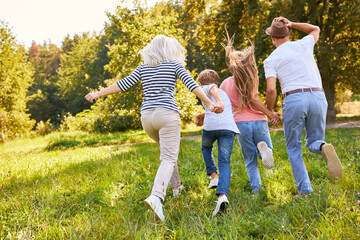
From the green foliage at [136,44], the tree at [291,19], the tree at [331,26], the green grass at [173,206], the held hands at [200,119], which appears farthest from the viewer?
the green foliage at [136,44]

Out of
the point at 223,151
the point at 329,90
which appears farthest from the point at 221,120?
the point at 329,90

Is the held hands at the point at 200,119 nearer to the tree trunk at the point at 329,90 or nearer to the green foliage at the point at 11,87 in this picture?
the tree trunk at the point at 329,90

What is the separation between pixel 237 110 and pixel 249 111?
159 mm

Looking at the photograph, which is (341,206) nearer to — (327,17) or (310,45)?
(310,45)

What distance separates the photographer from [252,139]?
150 inches

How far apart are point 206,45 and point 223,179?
11695 mm

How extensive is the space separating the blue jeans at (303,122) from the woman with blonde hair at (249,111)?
37 centimetres

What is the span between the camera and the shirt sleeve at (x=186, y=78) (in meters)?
3.21

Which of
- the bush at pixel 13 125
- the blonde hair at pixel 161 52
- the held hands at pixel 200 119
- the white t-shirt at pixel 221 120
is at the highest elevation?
the blonde hair at pixel 161 52

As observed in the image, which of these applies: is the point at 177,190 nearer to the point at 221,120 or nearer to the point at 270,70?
the point at 221,120

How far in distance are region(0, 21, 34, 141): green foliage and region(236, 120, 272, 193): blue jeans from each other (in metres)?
19.2

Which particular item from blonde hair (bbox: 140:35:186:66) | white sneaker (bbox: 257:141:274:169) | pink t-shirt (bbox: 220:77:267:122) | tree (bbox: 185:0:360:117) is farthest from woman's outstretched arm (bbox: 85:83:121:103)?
tree (bbox: 185:0:360:117)

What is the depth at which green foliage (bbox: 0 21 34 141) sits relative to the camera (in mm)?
19422

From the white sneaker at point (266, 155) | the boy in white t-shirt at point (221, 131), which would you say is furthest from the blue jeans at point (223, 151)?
the white sneaker at point (266, 155)
